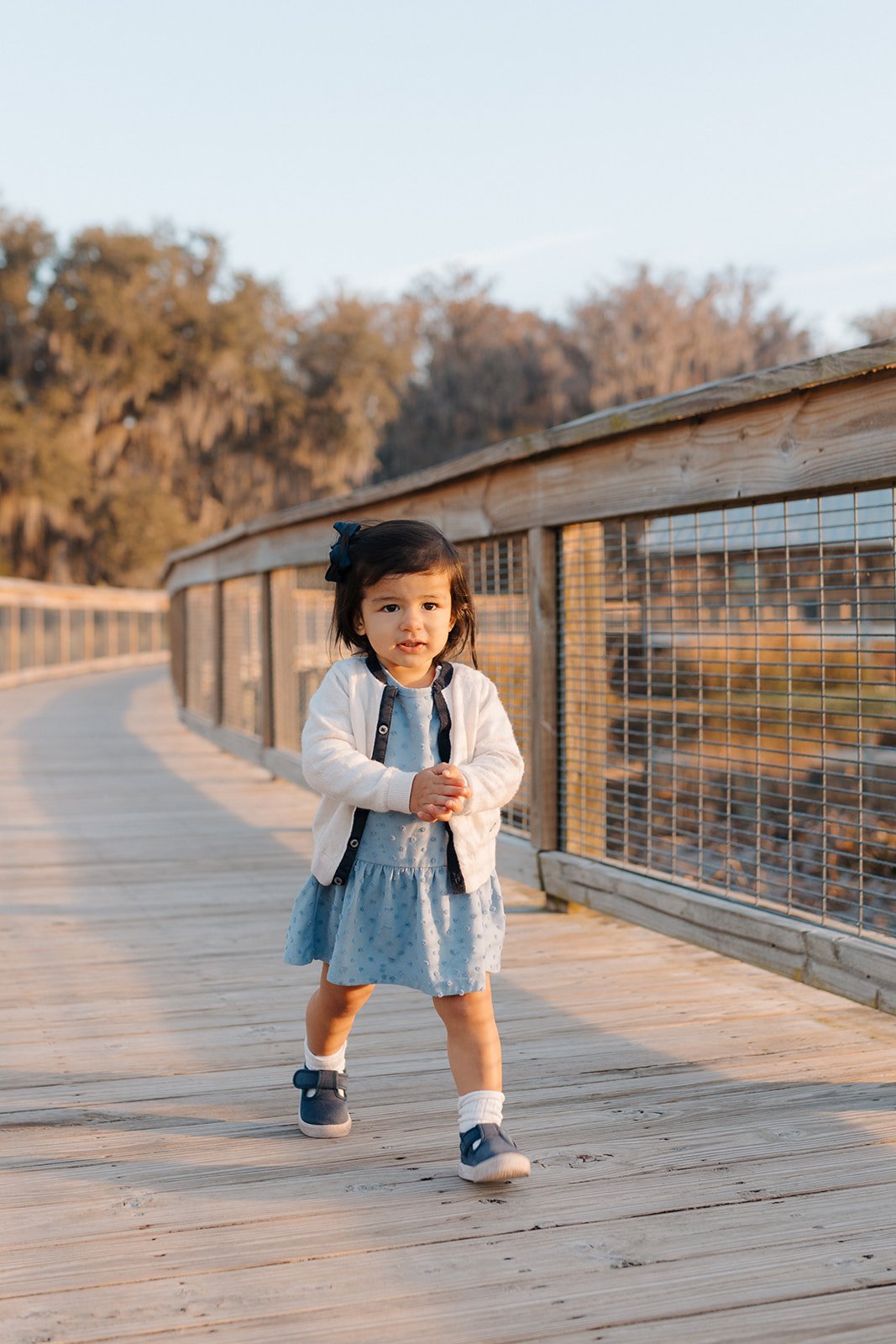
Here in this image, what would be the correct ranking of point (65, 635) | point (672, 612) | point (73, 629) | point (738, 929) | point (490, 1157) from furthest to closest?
point (73, 629) → point (65, 635) → point (672, 612) → point (738, 929) → point (490, 1157)

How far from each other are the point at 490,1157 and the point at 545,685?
2124 mm

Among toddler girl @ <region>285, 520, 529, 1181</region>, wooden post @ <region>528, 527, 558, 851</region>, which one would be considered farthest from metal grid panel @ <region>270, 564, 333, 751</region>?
toddler girl @ <region>285, 520, 529, 1181</region>

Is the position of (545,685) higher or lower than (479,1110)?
higher

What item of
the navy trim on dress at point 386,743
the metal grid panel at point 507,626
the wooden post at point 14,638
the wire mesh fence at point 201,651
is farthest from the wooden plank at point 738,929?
the wooden post at point 14,638

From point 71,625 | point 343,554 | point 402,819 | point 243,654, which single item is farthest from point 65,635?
point 402,819

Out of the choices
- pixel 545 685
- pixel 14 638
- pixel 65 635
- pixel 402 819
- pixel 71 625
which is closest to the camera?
pixel 402 819

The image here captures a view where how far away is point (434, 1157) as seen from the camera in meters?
2.16

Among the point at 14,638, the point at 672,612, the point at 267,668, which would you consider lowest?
the point at 267,668

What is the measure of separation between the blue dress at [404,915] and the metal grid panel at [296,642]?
3.73 meters

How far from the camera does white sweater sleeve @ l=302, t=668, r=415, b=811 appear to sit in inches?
85.0

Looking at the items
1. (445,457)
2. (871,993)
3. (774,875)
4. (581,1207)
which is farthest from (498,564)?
(445,457)

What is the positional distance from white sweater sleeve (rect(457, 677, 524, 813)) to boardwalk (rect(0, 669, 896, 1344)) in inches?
22.3

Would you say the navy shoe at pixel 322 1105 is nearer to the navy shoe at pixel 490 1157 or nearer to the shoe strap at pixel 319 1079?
the shoe strap at pixel 319 1079

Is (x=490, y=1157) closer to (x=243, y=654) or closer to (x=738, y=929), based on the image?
(x=738, y=929)
